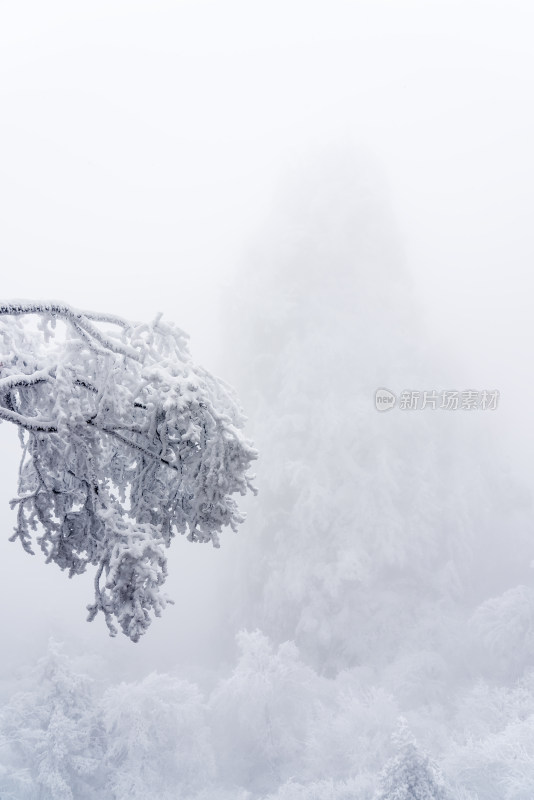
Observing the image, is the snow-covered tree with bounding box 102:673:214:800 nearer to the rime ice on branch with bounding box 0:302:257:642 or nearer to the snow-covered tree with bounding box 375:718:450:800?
the snow-covered tree with bounding box 375:718:450:800

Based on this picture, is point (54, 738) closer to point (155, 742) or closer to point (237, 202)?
point (155, 742)

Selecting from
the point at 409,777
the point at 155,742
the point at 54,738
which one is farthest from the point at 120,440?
the point at 155,742

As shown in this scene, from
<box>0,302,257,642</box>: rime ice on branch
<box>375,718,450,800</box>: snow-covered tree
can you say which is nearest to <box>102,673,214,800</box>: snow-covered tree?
<box>375,718,450,800</box>: snow-covered tree

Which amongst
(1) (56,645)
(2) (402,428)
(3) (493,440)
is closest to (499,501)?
(3) (493,440)

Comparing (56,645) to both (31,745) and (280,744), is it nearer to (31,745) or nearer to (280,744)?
(31,745)

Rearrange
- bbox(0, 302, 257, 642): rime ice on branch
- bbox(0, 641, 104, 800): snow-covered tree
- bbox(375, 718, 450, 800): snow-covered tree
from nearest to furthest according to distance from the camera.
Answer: bbox(0, 302, 257, 642): rime ice on branch, bbox(375, 718, 450, 800): snow-covered tree, bbox(0, 641, 104, 800): snow-covered tree

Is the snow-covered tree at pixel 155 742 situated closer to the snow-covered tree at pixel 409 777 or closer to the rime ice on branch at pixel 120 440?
the snow-covered tree at pixel 409 777

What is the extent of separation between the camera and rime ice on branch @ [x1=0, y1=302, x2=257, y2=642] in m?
3.15

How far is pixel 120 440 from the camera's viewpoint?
139 inches

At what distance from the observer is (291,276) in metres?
22.1

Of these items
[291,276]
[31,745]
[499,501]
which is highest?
[291,276]

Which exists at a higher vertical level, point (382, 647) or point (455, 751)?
point (382, 647)

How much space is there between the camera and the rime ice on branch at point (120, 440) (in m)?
3.15

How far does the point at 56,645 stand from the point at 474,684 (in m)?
12.7
